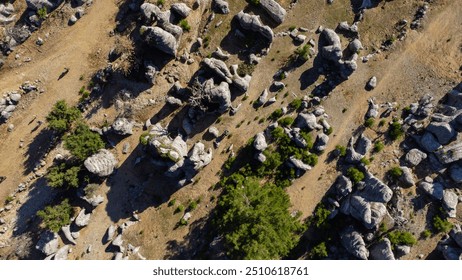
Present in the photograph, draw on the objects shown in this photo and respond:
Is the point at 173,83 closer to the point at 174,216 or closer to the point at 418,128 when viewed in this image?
the point at 174,216

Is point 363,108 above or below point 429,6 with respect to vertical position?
below

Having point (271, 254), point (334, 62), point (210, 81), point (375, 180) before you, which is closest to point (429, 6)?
point (334, 62)

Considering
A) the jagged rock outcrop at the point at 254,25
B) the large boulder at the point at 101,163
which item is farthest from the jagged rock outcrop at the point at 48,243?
the jagged rock outcrop at the point at 254,25

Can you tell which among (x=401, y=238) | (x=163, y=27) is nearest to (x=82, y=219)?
(x=163, y=27)

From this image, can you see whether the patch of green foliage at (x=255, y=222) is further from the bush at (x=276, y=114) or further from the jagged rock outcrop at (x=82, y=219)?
the jagged rock outcrop at (x=82, y=219)

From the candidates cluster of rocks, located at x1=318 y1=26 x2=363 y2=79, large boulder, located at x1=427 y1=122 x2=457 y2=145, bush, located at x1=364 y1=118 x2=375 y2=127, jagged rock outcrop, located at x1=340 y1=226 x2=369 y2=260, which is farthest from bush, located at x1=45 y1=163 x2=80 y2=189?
large boulder, located at x1=427 y1=122 x2=457 y2=145
